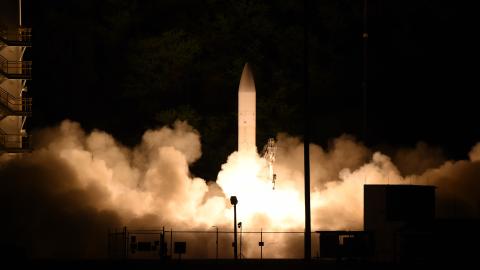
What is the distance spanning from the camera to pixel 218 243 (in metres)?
57.0

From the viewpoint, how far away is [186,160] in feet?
221

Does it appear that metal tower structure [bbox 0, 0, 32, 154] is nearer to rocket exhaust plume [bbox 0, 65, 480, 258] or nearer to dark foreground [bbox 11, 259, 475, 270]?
rocket exhaust plume [bbox 0, 65, 480, 258]

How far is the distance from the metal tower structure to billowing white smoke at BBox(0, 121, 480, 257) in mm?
2044

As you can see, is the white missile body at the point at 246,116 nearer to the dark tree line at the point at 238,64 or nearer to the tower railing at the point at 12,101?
the tower railing at the point at 12,101

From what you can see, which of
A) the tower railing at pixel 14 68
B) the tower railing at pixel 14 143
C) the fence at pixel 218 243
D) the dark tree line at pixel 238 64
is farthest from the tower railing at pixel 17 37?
the dark tree line at pixel 238 64

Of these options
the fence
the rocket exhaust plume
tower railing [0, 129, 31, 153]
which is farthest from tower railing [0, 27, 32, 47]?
the fence

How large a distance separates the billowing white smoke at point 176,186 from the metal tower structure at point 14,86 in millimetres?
2044

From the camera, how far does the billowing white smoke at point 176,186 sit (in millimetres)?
56188

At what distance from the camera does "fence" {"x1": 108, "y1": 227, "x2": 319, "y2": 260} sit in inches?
2180

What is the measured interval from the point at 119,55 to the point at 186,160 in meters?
14.4

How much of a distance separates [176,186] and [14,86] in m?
11.0

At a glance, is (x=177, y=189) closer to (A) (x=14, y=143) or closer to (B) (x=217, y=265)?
(A) (x=14, y=143)

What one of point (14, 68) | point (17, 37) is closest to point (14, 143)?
point (14, 68)

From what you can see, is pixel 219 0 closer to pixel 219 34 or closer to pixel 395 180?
pixel 219 34
